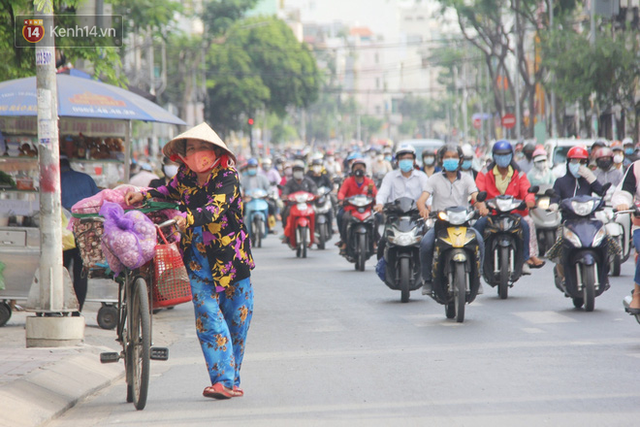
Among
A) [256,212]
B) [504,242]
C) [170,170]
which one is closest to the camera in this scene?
[504,242]

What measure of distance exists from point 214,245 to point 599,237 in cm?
564

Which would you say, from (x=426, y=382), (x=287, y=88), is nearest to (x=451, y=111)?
(x=287, y=88)

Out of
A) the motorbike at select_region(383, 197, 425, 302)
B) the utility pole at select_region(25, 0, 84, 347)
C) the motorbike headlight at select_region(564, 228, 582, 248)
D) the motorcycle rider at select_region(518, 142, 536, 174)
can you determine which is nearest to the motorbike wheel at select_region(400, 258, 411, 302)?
the motorbike at select_region(383, 197, 425, 302)

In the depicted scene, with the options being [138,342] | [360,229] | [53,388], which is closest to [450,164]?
[360,229]

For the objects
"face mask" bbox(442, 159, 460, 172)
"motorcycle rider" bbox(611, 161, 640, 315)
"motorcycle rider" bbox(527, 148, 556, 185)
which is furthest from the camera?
"motorcycle rider" bbox(527, 148, 556, 185)

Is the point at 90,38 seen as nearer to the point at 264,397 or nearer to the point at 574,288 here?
the point at 574,288

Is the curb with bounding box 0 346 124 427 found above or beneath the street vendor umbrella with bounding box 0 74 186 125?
beneath

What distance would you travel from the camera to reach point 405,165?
1444cm

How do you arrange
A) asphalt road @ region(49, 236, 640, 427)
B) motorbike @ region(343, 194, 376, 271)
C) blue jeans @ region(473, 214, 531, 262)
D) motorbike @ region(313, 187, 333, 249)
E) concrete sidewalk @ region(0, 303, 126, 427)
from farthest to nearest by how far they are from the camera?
1. motorbike @ region(313, 187, 333, 249)
2. motorbike @ region(343, 194, 376, 271)
3. blue jeans @ region(473, 214, 531, 262)
4. concrete sidewalk @ region(0, 303, 126, 427)
5. asphalt road @ region(49, 236, 640, 427)

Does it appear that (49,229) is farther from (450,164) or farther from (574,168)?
(574,168)

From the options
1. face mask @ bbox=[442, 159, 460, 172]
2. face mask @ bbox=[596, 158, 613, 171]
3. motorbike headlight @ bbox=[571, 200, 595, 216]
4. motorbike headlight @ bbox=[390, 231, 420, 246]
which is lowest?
motorbike headlight @ bbox=[390, 231, 420, 246]

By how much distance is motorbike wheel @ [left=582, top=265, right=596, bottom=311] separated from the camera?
11.6 m

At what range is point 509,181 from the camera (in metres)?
13.3

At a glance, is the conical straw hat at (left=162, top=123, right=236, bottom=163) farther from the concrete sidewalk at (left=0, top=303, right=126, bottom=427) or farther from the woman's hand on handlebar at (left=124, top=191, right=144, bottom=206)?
the concrete sidewalk at (left=0, top=303, right=126, bottom=427)
